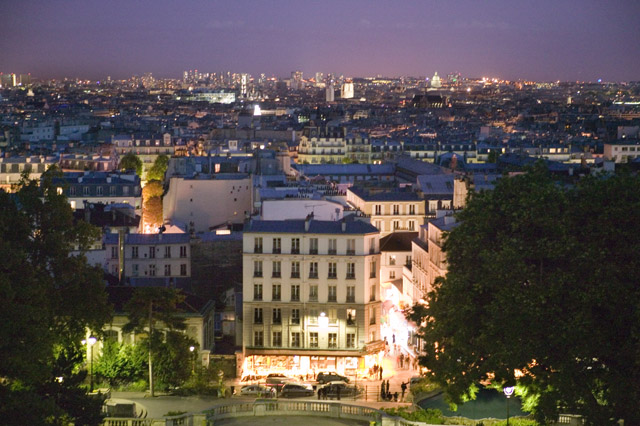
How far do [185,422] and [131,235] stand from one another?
18115mm

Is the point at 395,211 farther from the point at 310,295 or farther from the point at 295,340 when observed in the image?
the point at 295,340

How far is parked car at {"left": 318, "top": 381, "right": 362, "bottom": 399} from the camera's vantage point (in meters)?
29.5

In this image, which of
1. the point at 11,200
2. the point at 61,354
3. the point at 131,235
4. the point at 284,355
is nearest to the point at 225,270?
the point at 131,235

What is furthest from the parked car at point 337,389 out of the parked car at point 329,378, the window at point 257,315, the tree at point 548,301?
the tree at point 548,301

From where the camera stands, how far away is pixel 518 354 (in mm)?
21969

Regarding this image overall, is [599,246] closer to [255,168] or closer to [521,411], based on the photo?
[521,411]

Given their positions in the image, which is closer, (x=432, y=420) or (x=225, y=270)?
(x=432, y=420)

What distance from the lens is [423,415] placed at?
2383 centimetres

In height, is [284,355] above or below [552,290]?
below

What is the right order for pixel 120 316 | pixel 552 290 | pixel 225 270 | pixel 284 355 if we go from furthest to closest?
pixel 225 270 → pixel 284 355 → pixel 120 316 → pixel 552 290

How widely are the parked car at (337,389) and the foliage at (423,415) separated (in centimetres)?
514

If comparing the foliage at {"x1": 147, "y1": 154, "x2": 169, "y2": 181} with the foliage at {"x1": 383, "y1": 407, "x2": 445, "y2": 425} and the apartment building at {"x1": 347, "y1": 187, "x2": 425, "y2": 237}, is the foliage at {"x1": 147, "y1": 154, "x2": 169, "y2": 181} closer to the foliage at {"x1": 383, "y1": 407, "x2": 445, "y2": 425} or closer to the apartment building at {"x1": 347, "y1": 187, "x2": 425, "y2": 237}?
the apartment building at {"x1": 347, "y1": 187, "x2": 425, "y2": 237}

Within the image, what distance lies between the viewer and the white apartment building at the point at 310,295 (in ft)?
108

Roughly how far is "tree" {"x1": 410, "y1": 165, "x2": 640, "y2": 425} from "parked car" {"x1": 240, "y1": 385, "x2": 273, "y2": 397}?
20.2 feet
